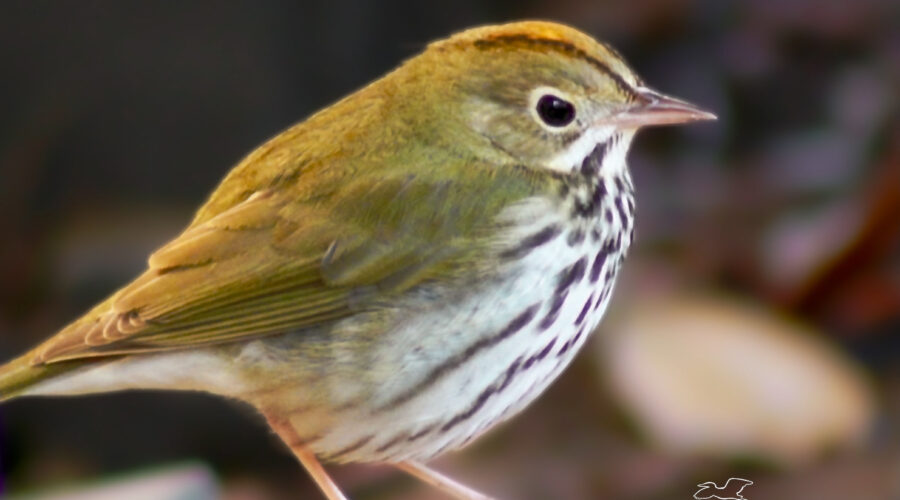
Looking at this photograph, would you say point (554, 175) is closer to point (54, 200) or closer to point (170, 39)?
point (170, 39)

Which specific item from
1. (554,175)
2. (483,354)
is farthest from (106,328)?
(554,175)

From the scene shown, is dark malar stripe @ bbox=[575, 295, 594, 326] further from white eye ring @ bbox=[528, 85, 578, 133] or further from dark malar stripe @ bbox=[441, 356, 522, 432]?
white eye ring @ bbox=[528, 85, 578, 133]

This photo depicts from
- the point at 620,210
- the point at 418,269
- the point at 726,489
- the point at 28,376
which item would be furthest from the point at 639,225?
the point at 28,376

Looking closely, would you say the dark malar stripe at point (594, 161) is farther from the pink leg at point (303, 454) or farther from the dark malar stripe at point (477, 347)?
the pink leg at point (303, 454)

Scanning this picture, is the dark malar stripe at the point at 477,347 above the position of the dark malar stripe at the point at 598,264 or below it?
below

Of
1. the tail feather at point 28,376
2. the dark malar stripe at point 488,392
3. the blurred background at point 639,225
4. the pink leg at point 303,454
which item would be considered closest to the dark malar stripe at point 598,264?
the dark malar stripe at point 488,392

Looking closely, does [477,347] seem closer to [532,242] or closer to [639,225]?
[532,242]
